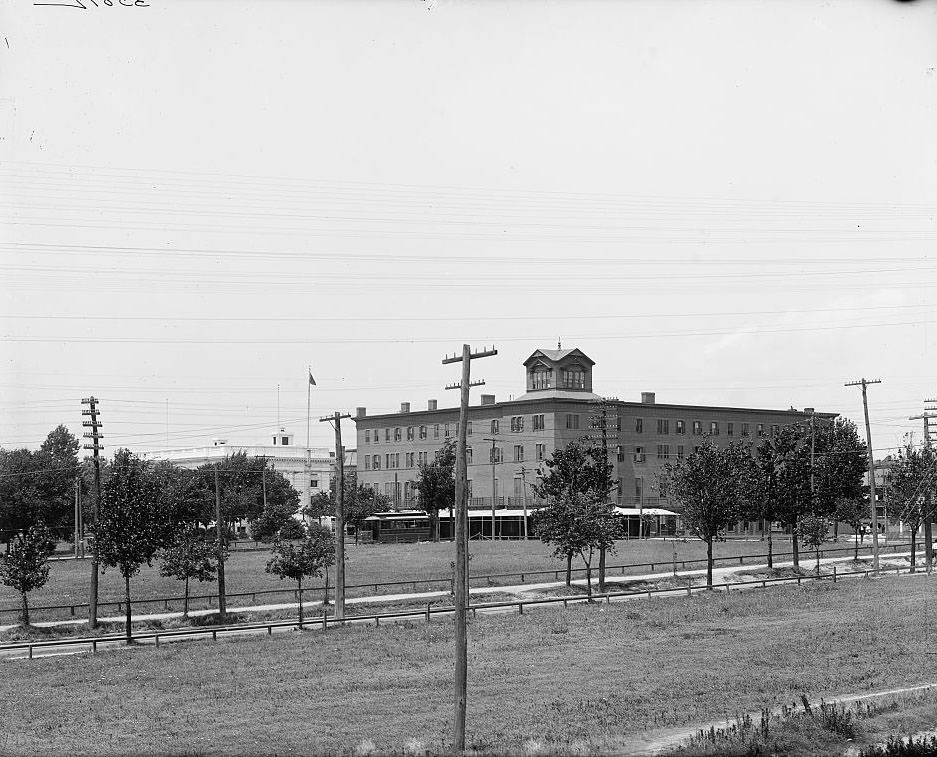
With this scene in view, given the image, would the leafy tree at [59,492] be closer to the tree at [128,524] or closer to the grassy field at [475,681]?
the tree at [128,524]

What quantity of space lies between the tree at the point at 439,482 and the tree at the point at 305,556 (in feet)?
181

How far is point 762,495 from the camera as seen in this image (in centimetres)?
7862

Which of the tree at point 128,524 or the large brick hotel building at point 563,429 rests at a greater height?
the large brick hotel building at point 563,429

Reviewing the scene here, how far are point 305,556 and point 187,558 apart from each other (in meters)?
6.71

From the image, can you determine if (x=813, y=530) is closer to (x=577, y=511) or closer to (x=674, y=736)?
(x=577, y=511)

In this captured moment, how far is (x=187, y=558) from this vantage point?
55688 millimetres

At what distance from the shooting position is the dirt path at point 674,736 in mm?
22938

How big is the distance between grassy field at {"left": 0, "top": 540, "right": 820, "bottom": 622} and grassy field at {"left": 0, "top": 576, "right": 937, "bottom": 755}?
2201 centimetres

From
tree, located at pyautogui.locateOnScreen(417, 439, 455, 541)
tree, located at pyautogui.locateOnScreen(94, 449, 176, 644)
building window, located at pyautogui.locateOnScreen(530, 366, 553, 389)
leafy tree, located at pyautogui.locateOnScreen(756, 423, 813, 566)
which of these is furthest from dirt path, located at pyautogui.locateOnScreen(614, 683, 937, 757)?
building window, located at pyautogui.locateOnScreen(530, 366, 553, 389)

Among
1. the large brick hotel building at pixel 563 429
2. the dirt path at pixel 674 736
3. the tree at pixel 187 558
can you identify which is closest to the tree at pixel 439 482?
the large brick hotel building at pixel 563 429

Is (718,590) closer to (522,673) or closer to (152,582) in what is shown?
(522,673)

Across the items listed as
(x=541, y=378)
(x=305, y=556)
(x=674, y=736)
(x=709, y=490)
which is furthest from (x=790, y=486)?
(x=674, y=736)

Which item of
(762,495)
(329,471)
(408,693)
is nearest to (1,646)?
(408,693)

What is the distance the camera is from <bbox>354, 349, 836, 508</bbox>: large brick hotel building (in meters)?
124
